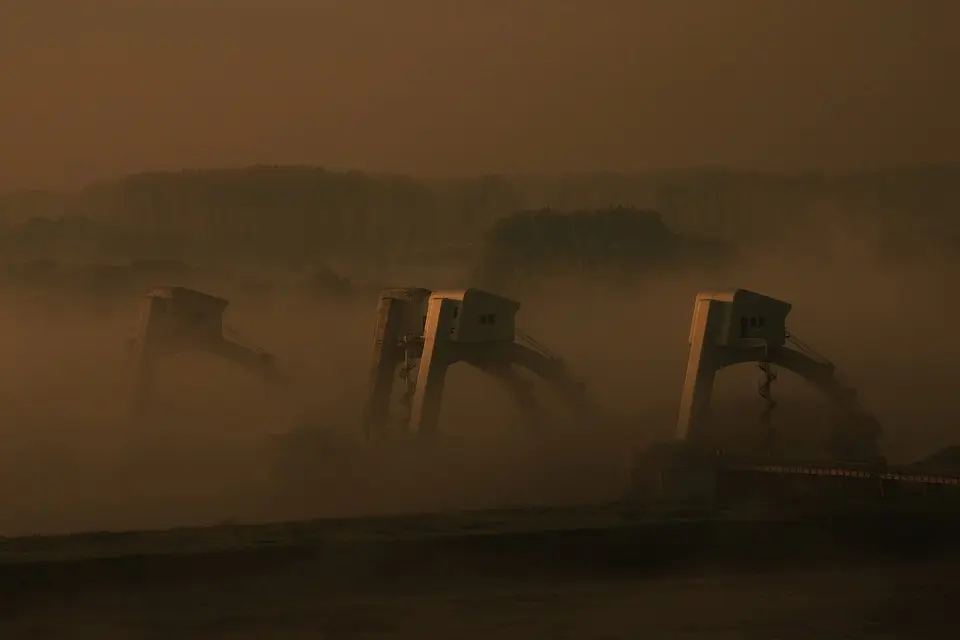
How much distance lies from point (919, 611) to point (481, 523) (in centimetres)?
661

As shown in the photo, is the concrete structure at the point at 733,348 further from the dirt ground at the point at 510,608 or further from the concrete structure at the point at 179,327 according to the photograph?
the dirt ground at the point at 510,608

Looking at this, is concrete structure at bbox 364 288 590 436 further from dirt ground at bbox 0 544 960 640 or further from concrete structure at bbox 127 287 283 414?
dirt ground at bbox 0 544 960 640

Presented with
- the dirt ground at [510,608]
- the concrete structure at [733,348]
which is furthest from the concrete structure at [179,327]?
the dirt ground at [510,608]

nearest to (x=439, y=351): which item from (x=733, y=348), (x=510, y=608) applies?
(x=733, y=348)

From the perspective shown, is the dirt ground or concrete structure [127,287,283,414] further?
concrete structure [127,287,283,414]

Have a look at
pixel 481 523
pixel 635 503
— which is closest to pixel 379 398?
pixel 635 503

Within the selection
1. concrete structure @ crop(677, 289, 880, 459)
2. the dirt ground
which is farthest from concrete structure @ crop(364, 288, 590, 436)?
the dirt ground

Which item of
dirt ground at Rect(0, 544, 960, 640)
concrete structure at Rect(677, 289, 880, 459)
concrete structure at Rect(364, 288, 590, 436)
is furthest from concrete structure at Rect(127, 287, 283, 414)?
dirt ground at Rect(0, 544, 960, 640)

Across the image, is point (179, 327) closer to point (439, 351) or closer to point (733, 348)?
point (439, 351)

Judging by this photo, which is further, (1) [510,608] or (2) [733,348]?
(2) [733,348]

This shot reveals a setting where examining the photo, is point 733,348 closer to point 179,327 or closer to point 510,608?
point 179,327

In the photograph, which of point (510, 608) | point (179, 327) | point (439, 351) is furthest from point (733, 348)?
point (510, 608)

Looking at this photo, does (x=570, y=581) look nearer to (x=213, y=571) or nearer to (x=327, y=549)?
(x=327, y=549)

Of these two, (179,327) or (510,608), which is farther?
(179,327)
